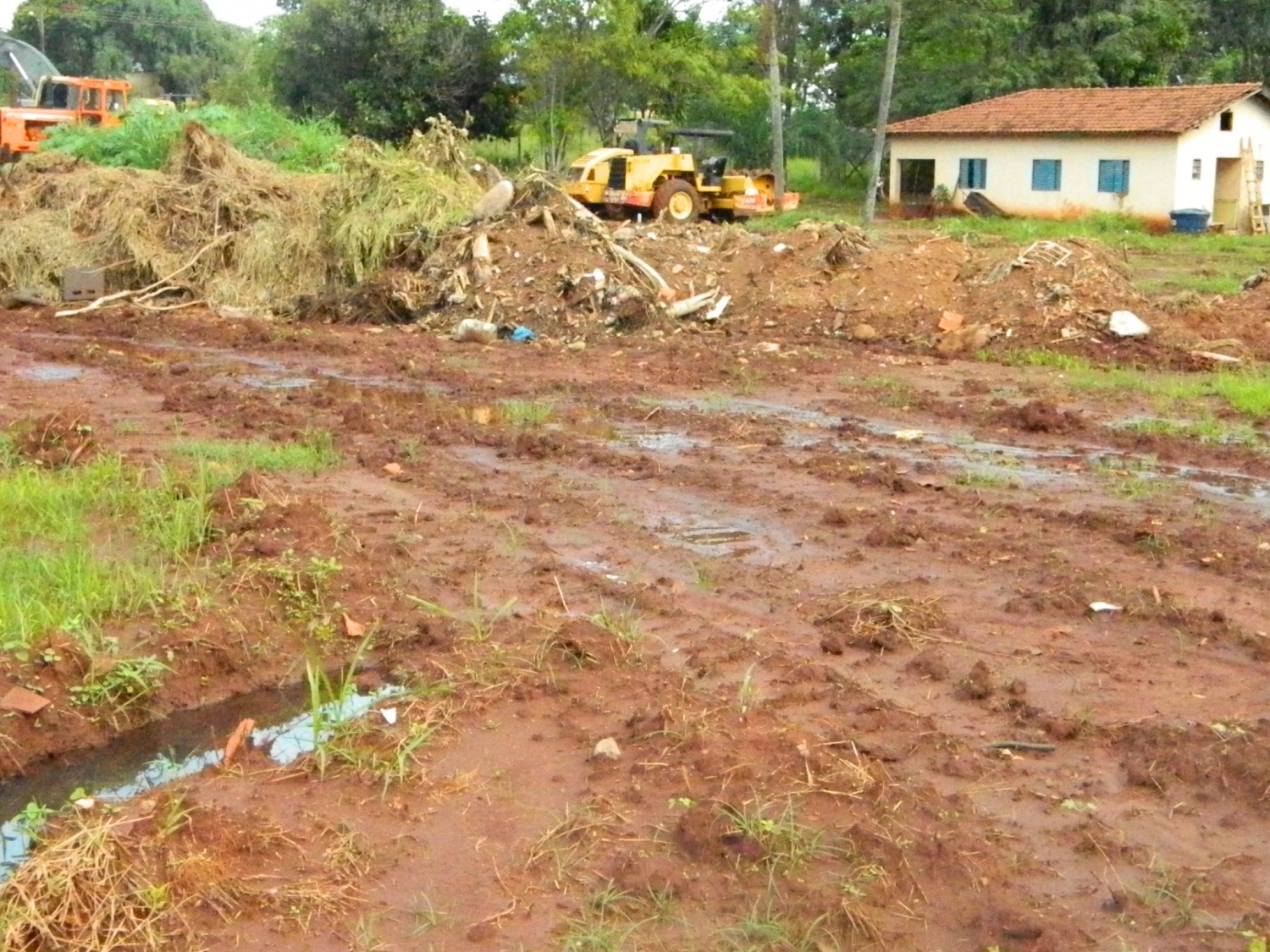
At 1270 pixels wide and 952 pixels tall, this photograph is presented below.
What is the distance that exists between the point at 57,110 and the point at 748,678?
1164 inches

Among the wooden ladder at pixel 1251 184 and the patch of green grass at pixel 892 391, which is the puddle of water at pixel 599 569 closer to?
the patch of green grass at pixel 892 391

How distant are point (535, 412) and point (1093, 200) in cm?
2725

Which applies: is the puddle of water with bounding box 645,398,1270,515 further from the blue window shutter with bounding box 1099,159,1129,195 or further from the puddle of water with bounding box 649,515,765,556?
the blue window shutter with bounding box 1099,159,1129,195

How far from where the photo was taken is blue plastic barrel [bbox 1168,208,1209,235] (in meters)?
33.7

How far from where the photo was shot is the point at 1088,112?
36250mm

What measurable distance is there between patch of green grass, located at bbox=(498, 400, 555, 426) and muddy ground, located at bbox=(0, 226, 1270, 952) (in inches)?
3.4

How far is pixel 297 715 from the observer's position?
6.32 metres

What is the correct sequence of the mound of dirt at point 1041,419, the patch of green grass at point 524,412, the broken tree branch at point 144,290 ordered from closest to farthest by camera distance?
the mound of dirt at point 1041,419
the patch of green grass at point 524,412
the broken tree branch at point 144,290

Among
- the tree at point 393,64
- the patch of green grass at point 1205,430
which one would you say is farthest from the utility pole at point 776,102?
the patch of green grass at point 1205,430

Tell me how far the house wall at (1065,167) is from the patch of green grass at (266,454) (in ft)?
93.1

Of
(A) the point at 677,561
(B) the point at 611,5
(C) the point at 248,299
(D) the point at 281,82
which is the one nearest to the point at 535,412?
(A) the point at 677,561


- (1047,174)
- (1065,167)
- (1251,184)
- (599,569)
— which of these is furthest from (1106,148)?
(599,569)

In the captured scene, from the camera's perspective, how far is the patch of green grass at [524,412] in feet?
38.9

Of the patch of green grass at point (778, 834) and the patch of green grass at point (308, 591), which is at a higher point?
the patch of green grass at point (308, 591)
